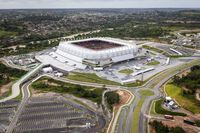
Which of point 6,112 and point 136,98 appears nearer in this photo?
point 6,112

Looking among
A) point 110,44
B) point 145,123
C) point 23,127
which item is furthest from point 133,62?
point 23,127

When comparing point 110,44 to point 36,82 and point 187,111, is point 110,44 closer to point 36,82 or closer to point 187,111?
point 36,82

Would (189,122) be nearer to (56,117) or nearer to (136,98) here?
(136,98)

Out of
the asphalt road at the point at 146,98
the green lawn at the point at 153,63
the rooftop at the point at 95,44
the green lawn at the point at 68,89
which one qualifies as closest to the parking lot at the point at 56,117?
the green lawn at the point at 68,89

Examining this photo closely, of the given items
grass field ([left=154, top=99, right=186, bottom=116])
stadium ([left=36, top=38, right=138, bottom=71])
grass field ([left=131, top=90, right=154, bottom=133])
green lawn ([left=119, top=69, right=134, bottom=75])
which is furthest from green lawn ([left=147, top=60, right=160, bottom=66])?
grass field ([left=154, top=99, right=186, bottom=116])

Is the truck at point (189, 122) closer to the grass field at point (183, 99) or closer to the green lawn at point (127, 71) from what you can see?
the grass field at point (183, 99)

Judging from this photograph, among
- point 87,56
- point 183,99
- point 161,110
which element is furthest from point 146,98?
point 87,56
